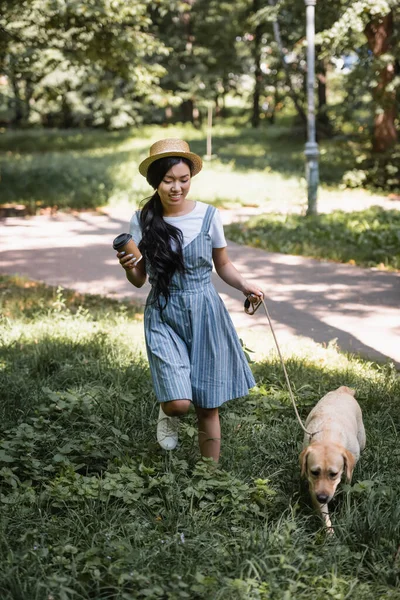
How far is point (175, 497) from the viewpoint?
11.5 feet

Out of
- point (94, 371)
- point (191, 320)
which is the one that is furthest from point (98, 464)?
point (94, 371)

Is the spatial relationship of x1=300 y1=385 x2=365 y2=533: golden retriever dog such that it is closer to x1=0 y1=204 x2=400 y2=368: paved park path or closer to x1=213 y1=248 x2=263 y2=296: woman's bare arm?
x1=213 y1=248 x2=263 y2=296: woman's bare arm

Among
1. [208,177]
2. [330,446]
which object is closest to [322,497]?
[330,446]

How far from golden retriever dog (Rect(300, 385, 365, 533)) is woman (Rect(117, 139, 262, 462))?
0.47 m

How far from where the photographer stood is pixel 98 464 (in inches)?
162

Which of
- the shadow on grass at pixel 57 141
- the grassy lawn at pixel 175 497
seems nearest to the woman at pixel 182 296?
the grassy lawn at pixel 175 497

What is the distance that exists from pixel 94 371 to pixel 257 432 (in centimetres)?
149

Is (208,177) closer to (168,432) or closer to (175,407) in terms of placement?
(168,432)

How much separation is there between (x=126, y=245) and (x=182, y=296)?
1.54 feet

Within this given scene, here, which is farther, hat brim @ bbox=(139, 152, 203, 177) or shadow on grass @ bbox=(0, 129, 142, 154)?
shadow on grass @ bbox=(0, 129, 142, 154)

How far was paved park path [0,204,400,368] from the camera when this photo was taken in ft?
23.1

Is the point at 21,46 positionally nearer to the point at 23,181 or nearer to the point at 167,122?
the point at 23,181

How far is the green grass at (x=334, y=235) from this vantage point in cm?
1024

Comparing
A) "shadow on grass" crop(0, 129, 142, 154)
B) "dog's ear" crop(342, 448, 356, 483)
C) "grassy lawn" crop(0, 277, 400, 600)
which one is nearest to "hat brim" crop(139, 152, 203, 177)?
"grassy lawn" crop(0, 277, 400, 600)
